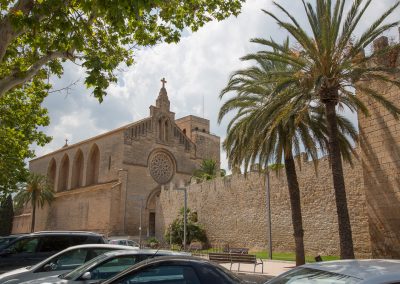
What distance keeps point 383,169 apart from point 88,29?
11.6 m

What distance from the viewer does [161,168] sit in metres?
48.2

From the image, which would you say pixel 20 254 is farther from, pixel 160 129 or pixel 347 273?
pixel 160 129

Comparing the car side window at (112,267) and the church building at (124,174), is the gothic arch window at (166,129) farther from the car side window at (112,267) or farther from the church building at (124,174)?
the car side window at (112,267)

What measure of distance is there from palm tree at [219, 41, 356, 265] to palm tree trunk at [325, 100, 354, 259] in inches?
43.7

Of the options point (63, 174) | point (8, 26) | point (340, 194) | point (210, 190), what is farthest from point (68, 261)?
point (63, 174)

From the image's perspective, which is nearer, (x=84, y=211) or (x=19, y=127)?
(x=19, y=127)

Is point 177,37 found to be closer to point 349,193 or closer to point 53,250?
point 53,250

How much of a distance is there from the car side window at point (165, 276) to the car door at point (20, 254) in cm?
699

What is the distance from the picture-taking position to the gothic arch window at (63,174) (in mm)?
54969

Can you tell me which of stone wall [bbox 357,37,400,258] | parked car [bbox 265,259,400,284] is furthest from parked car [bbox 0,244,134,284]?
stone wall [bbox 357,37,400,258]

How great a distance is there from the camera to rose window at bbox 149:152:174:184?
4709cm

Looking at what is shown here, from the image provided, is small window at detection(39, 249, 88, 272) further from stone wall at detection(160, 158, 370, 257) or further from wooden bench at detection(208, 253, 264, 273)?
stone wall at detection(160, 158, 370, 257)

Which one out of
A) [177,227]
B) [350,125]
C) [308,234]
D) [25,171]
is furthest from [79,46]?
[177,227]

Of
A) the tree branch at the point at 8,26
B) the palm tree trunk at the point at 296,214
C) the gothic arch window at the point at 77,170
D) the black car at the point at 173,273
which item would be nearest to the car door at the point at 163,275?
the black car at the point at 173,273
